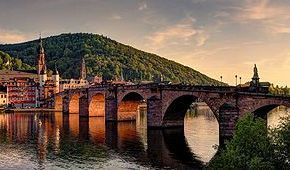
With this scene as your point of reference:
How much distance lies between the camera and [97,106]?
14238cm

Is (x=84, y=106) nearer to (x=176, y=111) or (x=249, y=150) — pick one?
(x=176, y=111)

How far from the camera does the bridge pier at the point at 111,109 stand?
119 m

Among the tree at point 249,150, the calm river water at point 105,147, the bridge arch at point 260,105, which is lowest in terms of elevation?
the calm river water at point 105,147

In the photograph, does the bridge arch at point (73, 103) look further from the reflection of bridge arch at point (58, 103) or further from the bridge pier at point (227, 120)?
the bridge pier at point (227, 120)

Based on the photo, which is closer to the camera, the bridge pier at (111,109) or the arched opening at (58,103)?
the bridge pier at (111,109)

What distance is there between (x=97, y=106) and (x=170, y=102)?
2036 inches

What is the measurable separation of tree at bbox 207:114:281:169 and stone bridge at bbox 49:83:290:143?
84.9 ft

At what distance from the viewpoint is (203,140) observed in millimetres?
81250

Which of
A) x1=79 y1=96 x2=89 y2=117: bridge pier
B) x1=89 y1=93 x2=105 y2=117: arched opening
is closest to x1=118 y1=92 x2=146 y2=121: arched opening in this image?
x1=89 y1=93 x2=105 y2=117: arched opening

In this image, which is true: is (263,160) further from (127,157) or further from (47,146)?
(47,146)

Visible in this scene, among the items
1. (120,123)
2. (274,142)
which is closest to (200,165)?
(274,142)

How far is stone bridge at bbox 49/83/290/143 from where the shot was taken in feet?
240

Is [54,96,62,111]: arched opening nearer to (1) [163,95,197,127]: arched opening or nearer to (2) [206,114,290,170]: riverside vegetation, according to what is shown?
(1) [163,95,197,127]: arched opening

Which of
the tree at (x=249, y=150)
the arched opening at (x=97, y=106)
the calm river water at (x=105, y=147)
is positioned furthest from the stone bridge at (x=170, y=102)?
the tree at (x=249, y=150)
